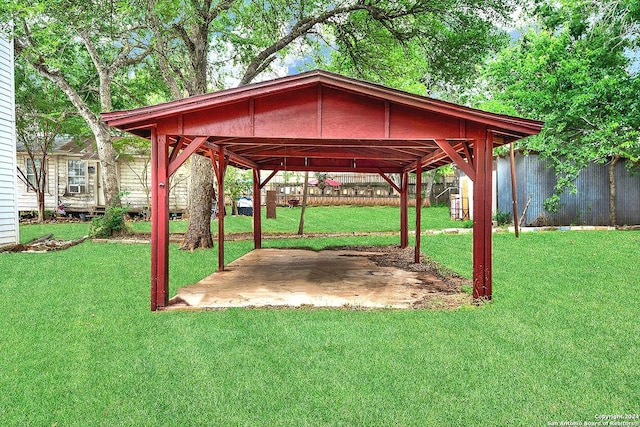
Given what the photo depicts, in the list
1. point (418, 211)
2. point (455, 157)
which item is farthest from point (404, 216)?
point (455, 157)

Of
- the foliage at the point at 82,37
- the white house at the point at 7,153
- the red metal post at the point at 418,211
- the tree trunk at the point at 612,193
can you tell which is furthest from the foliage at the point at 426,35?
the white house at the point at 7,153

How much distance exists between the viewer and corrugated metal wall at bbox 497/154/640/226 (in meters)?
15.9

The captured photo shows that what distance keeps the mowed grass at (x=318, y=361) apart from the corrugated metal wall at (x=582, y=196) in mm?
9437

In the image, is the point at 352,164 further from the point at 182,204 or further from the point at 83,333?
the point at 182,204

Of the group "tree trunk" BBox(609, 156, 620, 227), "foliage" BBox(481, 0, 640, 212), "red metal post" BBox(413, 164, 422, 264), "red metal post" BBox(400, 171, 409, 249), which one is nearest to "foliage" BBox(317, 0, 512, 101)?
"foliage" BBox(481, 0, 640, 212)

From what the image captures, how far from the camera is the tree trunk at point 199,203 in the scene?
11.6m

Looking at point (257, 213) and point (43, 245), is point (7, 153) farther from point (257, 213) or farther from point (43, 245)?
point (257, 213)

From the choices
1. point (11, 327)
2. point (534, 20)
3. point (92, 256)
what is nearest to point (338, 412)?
point (11, 327)

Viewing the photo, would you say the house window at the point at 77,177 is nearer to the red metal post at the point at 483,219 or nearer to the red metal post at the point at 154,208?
the red metal post at the point at 154,208

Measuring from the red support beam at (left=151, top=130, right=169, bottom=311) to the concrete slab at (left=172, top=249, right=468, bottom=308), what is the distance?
35 cm

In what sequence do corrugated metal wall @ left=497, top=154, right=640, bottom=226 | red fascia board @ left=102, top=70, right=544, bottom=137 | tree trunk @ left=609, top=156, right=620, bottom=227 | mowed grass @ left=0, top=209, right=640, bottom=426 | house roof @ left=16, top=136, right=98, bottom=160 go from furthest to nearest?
1. house roof @ left=16, top=136, right=98, bottom=160
2. corrugated metal wall @ left=497, top=154, right=640, bottom=226
3. tree trunk @ left=609, top=156, right=620, bottom=227
4. red fascia board @ left=102, top=70, right=544, bottom=137
5. mowed grass @ left=0, top=209, right=640, bottom=426

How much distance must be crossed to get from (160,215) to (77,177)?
17713 mm

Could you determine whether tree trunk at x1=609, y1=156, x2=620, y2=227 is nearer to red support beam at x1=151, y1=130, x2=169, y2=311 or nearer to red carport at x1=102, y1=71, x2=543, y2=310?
red carport at x1=102, y1=71, x2=543, y2=310

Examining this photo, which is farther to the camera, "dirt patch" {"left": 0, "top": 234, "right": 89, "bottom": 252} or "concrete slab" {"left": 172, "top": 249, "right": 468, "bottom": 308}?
"dirt patch" {"left": 0, "top": 234, "right": 89, "bottom": 252}
